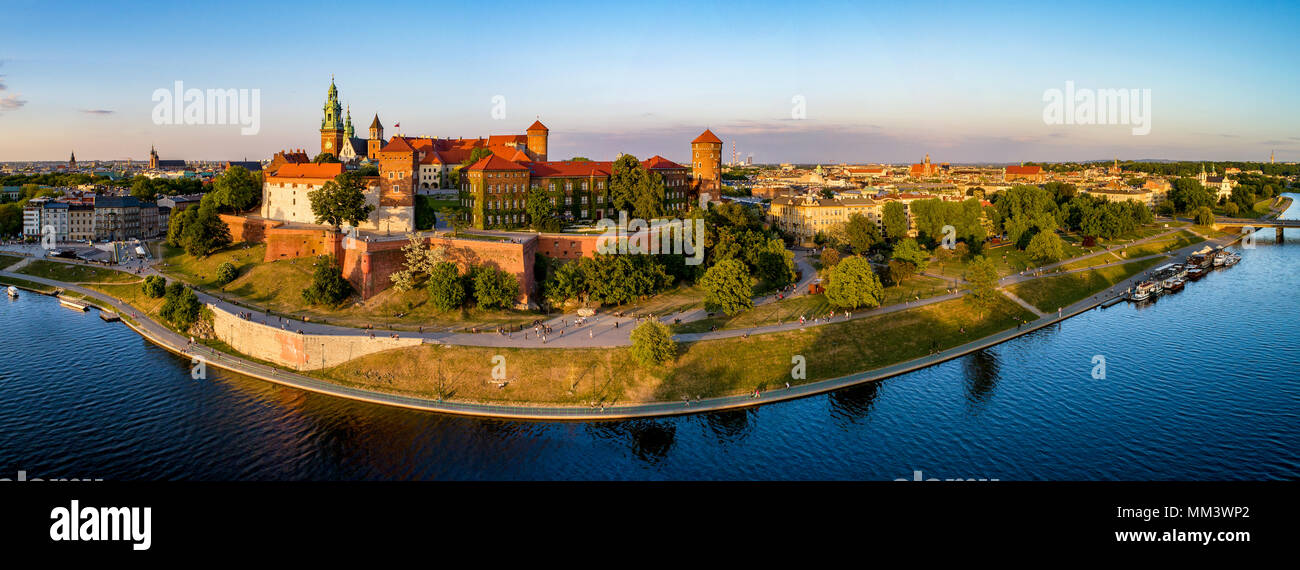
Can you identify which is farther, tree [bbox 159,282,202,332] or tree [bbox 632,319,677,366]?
tree [bbox 159,282,202,332]

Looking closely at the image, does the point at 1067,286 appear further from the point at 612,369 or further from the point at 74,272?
the point at 74,272

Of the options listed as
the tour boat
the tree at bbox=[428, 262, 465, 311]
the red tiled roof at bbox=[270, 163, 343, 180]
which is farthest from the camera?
the red tiled roof at bbox=[270, 163, 343, 180]

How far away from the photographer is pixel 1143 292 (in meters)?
66.6

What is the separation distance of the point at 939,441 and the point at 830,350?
11172mm

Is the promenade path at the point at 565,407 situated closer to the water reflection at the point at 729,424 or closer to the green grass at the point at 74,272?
the water reflection at the point at 729,424

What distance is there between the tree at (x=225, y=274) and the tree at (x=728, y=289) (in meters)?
38.3

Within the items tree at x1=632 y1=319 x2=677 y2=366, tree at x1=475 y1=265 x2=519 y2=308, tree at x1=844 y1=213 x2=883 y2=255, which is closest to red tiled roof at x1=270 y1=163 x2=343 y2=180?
tree at x1=475 y1=265 x2=519 y2=308

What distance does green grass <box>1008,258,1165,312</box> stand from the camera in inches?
2438

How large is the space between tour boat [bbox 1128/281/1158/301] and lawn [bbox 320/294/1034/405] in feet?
107

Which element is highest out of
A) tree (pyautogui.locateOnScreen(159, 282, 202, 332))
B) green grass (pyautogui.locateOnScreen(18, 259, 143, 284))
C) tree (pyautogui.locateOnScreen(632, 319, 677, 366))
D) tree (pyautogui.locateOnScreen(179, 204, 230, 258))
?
tree (pyautogui.locateOnScreen(179, 204, 230, 258))

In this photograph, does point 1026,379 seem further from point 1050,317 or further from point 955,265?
point 955,265

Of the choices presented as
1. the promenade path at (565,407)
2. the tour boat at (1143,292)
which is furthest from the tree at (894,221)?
the promenade path at (565,407)

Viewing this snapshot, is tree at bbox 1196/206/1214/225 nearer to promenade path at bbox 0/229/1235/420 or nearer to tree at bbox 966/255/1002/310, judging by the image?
promenade path at bbox 0/229/1235/420

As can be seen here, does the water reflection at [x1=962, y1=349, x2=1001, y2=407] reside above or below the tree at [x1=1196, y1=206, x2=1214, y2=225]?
below
